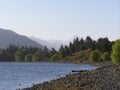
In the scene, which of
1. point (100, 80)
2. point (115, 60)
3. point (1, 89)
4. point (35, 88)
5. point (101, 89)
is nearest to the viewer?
point (101, 89)

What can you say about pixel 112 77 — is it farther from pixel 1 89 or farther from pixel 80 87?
pixel 1 89

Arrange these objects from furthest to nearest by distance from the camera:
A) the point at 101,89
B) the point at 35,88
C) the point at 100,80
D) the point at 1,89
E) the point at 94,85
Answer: the point at 1,89, the point at 35,88, the point at 100,80, the point at 94,85, the point at 101,89

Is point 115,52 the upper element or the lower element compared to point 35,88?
upper

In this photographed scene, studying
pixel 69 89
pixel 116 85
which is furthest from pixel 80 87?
pixel 116 85

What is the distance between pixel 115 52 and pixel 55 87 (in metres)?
94.4

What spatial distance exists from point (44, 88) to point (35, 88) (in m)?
2.80

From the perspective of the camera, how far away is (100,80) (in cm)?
4044

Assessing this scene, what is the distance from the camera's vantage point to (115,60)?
435ft

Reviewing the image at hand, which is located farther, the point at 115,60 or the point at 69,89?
the point at 115,60

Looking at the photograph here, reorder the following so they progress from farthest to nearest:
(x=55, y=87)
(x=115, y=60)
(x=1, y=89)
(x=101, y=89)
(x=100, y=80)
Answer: (x=115, y=60) < (x=1, y=89) < (x=55, y=87) < (x=100, y=80) < (x=101, y=89)

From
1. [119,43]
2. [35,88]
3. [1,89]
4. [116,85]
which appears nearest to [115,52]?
[119,43]

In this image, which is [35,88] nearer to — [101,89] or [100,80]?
[100,80]

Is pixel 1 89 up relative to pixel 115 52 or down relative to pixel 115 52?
down

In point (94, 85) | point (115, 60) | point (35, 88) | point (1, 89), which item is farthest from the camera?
point (115, 60)
